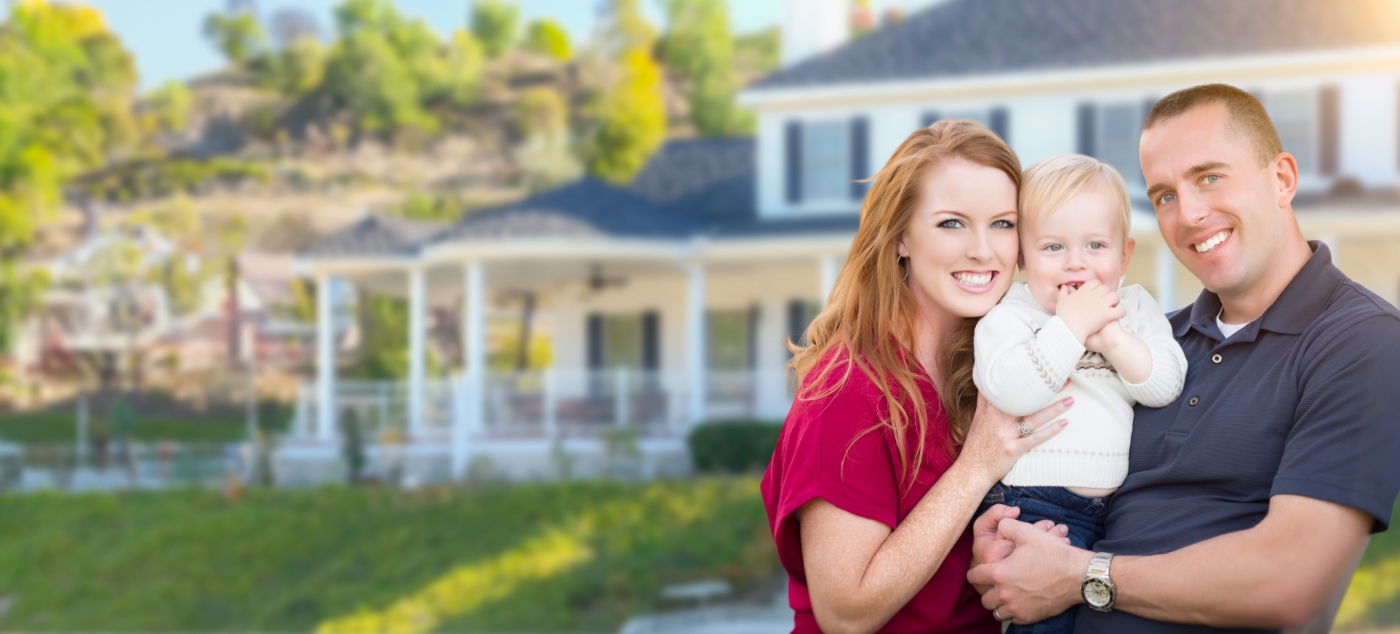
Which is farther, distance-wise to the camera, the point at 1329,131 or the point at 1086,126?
the point at 1086,126

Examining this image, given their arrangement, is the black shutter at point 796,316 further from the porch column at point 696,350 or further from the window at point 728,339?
the porch column at point 696,350

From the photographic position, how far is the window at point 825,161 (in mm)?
16773

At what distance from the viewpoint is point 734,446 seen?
1562 centimetres

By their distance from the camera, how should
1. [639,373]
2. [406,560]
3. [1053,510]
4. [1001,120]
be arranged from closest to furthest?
[1053,510] → [406,560] → [1001,120] → [639,373]

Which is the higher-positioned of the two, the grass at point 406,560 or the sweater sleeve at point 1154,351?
the sweater sleeve at point 1154,351

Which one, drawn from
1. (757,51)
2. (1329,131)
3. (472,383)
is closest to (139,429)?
(472,383)

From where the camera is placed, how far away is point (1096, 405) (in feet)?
8.25

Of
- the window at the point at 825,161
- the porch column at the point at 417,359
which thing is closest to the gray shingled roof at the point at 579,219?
the porch column at the point at 417,359

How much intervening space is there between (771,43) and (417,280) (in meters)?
47.4

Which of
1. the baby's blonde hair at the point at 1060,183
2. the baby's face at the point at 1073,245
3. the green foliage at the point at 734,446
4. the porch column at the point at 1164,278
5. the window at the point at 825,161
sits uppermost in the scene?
the window at the point at 825,161

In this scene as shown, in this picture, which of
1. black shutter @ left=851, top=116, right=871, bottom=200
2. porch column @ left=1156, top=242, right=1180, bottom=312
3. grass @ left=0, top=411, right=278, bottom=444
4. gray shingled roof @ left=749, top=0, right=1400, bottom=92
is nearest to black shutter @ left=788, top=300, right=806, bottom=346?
black shutter @ left=851, top=116, right=871, bottom=200

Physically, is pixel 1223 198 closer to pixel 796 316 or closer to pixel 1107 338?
pixel 1107 338

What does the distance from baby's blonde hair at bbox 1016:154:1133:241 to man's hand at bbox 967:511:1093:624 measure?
2.35 feet

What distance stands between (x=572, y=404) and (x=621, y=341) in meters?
4.06
